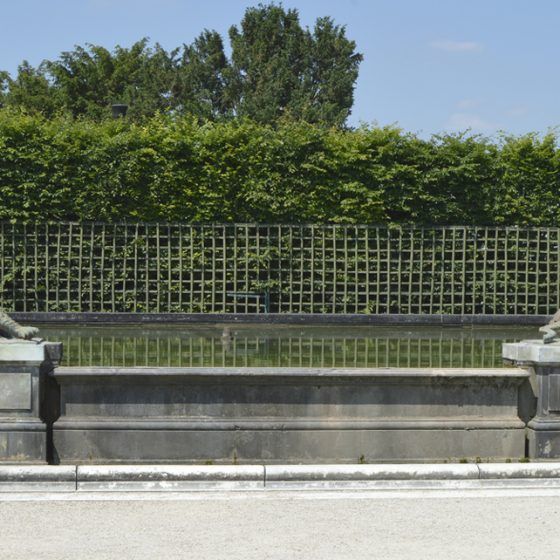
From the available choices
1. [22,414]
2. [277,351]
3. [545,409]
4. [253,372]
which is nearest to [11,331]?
Result: [22,414]

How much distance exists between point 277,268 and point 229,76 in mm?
23819

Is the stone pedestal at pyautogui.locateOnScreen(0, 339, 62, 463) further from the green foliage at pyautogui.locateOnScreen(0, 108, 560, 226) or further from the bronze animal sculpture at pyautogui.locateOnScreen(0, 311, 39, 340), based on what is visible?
the green foliage at pyautogui.locateOnScreen(0, 108, 560, 226)

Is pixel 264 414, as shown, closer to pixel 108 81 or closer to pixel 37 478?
pixel 37 478

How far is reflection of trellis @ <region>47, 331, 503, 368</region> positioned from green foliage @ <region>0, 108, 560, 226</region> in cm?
409

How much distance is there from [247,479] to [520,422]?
2.10 meters

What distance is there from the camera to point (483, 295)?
60.6 feet

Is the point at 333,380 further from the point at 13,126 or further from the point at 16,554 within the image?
the point at 13,126

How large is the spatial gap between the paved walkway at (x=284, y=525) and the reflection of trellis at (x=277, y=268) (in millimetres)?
11437

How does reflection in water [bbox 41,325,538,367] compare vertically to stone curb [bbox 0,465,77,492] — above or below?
above

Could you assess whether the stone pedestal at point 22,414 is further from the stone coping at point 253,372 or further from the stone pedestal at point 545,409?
the stone pedestal at point 545,409

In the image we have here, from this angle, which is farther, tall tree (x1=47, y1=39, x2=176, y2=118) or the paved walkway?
tall tree (x1=47, y1=39, x2=176, y2=118)

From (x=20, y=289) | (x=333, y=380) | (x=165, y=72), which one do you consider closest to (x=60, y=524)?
(x=333, y=380)

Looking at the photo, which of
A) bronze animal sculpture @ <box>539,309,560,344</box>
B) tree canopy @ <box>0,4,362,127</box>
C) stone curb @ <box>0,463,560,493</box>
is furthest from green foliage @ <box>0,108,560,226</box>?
tree canopy @ <box>0,4,362,127</box>

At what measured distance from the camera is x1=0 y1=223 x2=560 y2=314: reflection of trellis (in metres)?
18.2
